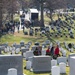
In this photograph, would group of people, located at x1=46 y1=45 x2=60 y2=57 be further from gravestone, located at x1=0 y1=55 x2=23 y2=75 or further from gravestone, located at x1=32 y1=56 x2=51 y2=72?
gravestone, located at x1=0 y1=55 x2=23 y2=75

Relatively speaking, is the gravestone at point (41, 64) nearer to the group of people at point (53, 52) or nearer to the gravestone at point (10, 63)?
the gravestone at point (10, 63)

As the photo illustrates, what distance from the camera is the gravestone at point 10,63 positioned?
64.5 feet

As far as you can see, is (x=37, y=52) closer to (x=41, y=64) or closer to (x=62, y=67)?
(x=41, y=64)

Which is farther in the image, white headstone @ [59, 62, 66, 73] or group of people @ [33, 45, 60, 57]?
group of people @ [33, 45, 60, 57]

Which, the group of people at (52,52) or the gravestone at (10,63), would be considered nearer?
the gravestone at (10,63)

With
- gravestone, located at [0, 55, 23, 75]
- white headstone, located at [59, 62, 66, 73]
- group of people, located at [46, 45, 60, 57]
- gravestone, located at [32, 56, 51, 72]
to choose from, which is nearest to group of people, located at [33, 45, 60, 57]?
group of people, located at [46, 45, 60, 57]

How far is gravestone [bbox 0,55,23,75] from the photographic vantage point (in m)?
19.7

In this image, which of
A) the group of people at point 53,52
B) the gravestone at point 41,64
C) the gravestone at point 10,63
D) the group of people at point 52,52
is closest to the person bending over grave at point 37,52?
the group of people at point 52,52

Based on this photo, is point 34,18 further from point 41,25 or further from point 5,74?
point 5,74

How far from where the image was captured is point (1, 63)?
19.7 meters

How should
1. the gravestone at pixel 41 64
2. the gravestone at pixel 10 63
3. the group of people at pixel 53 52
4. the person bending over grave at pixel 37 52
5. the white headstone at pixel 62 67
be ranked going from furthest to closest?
the person bending over grave at pixel 37 52 < the group of people at pixel 53 52 < the gravestone at pixel 41 64 < the white headstone at pixel 62 67 < the gravestone at pixel 10 63

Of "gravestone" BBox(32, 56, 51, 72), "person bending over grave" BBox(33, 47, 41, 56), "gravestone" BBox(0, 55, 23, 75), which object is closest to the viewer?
"gravestone" BBox(0, 55, 23, 75)

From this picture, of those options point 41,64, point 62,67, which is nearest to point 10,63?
point 41,64

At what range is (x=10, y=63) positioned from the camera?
19.8m
